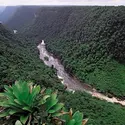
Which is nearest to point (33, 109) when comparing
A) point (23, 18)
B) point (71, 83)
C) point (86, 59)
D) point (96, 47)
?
point (71, 83)

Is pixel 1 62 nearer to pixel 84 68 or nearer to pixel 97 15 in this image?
pixel 84 68

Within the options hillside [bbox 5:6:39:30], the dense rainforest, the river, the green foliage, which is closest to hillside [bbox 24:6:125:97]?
the dense rainforest

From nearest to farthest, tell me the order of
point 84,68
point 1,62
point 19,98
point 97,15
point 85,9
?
point 19,98
point 1,62
point 84,68
point 97,15
point 85,9

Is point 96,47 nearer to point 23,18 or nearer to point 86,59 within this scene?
point 86,59

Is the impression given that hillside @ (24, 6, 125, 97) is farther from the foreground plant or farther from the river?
the foreground plant

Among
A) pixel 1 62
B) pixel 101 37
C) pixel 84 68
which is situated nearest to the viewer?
pixel 1 62

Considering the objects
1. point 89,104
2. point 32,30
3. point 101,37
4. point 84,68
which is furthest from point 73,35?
point 89,104
